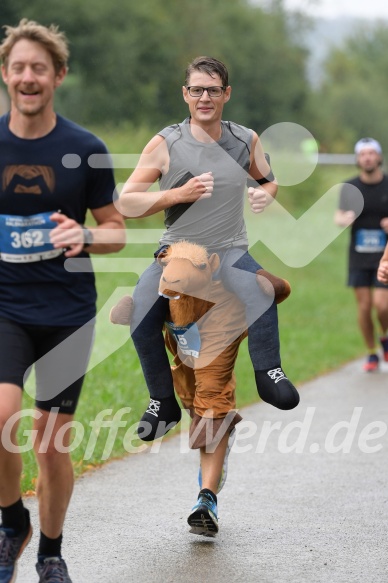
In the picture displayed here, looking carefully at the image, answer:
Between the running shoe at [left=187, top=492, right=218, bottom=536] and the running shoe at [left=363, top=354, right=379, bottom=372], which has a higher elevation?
the running shoe at [left=187, top=492, right=218, bottom=536]

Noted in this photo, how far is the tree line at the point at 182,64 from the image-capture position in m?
61.9

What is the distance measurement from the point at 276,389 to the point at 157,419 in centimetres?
66

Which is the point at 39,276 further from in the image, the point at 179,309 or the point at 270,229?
the point at 270,229

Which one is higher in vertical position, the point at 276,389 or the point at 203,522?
the point at 276,389

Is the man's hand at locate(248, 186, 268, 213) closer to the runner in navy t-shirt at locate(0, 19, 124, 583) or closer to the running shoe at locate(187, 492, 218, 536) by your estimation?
the runner in navy t-shirt at locate(0, 19, 124, 583)

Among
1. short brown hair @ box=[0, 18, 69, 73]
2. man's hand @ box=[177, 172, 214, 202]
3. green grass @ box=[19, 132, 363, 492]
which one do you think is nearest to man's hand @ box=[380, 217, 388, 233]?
green grass @ box=[19, 132, 363, 492]

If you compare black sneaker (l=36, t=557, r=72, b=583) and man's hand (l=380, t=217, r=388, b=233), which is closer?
black sneaker (l=36, t=557, r=72, b=583)

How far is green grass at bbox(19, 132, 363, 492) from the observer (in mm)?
8922

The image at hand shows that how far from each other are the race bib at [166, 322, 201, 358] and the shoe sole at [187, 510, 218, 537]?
829 millimetres

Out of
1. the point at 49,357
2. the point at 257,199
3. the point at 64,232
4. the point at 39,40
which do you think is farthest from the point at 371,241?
the point at 64,232

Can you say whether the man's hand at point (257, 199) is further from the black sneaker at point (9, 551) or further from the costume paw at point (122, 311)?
the black sneaker at point (9, 551)

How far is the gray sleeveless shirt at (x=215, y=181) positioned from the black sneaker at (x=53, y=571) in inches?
71.5

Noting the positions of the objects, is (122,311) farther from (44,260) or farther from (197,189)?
(44,260)

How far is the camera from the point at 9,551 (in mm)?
5055
